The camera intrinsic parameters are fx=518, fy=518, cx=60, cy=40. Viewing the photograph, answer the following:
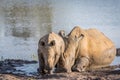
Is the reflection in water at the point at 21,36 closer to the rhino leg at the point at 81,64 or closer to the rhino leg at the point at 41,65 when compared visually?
the rhino leg at the point at 81,64

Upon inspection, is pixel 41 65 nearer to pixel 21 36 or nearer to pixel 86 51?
pixel 86 51

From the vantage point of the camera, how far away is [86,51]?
54.0 feet

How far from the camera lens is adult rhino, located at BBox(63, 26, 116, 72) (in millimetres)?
15461

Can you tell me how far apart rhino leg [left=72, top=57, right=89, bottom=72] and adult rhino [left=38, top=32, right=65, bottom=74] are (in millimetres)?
1267

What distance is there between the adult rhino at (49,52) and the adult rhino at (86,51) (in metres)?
0.82

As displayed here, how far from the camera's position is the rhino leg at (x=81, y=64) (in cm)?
1547

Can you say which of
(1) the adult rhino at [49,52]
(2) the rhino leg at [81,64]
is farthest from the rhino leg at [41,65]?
(2) the rhino leg at [81,64]

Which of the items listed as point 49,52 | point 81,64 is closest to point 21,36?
point 81,64

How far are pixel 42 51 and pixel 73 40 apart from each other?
231cm

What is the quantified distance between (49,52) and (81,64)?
2458mm

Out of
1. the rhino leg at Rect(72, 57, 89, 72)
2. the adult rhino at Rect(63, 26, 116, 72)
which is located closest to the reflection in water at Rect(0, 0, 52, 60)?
the adult rhino at Rect(63, 26, 116, 72)

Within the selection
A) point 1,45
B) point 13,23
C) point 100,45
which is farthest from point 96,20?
point 100,45

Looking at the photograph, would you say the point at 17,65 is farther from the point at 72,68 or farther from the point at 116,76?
the point at 116,76

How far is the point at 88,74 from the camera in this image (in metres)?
13.9
